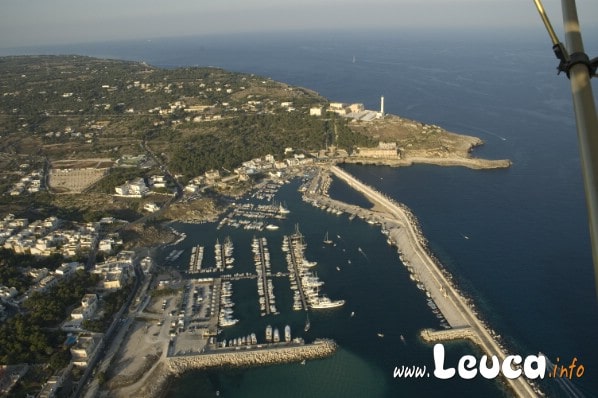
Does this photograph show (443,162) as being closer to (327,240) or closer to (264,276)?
(327,240)

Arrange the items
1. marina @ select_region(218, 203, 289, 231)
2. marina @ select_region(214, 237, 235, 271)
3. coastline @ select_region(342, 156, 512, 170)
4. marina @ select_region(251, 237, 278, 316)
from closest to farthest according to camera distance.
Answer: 1. marina @ select_region(251, 237, 278, 316)
2. marina @ select_region(214, 237, 235, 271)
3. marina @ select_region(218, 203, 289, 231)
4. coastline @ select_region(342, 156, 512, 170)

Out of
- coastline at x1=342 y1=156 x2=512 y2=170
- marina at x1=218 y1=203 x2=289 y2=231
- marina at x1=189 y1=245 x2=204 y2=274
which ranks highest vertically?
coastline at x1=342 y1=156 x2=512 y2=170

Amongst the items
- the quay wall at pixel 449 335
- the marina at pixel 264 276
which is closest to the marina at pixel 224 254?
the marina at pixel 264 276

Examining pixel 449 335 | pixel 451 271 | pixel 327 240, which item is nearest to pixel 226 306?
pixel 327 240

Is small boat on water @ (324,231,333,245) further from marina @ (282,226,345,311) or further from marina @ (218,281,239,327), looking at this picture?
marina @ (218,281,239,327)

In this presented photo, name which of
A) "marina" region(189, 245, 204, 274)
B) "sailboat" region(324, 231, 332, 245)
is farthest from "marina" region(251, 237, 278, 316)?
"sailboat" region(324, 231, 332, 245)
